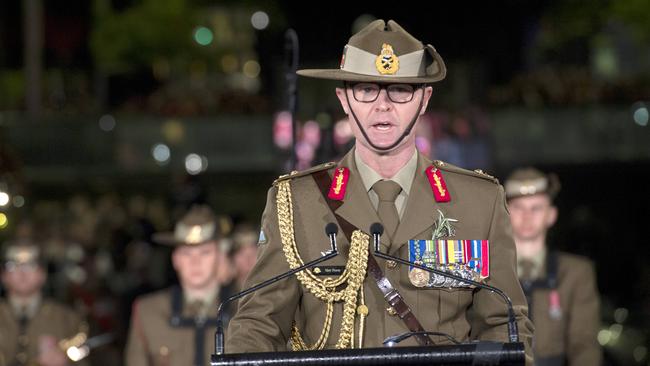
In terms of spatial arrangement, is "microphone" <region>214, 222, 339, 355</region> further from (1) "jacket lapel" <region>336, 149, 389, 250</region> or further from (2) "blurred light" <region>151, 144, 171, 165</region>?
(2) "blurred light" <region>151, 144, 171, 165</region>

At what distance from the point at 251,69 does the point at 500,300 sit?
4780 centimetres

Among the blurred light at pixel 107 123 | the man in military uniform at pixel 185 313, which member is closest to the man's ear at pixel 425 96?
the man in military uniform at pixel 185 313

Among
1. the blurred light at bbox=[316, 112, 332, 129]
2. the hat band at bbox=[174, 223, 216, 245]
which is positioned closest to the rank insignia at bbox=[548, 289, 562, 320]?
the blurred light at bbox=[316, 112, 332, 129]

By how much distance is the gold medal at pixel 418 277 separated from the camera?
19.8ft

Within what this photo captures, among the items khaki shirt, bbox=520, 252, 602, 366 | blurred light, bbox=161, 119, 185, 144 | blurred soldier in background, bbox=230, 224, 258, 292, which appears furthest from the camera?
blurred light, bbox=161, 119, 185, 144

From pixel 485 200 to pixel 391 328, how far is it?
56 cm

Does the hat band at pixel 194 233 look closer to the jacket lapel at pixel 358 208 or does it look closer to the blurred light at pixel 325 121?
the blurred light at pixel 325 121

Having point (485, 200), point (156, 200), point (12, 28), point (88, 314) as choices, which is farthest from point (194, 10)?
point (485, 200)

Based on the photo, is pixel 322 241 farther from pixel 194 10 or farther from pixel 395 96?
pixel 194 10

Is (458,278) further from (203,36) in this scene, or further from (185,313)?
(203,36)

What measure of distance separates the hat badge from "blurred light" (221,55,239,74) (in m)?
44.2

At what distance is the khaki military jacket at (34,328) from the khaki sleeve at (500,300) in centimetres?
873

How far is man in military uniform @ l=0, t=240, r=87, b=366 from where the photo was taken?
47.3ft

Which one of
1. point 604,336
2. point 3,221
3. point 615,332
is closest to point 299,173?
point 604,336
